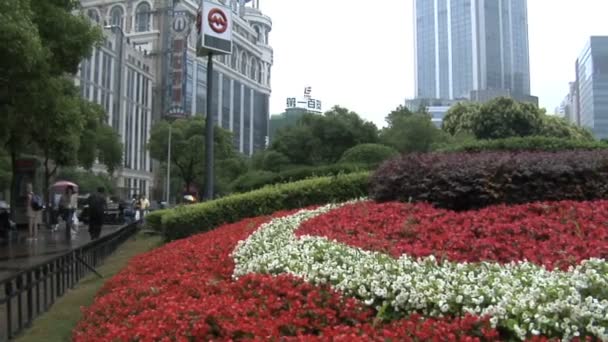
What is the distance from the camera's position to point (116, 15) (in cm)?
7925

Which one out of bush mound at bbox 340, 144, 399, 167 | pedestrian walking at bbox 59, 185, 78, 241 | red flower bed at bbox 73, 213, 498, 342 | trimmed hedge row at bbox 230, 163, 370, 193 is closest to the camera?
red flower bed at bbox 73, 213, 498, 342

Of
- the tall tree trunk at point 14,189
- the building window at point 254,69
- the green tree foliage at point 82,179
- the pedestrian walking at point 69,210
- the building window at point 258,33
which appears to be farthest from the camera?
the building window at point 258,33

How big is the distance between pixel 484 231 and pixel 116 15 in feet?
268

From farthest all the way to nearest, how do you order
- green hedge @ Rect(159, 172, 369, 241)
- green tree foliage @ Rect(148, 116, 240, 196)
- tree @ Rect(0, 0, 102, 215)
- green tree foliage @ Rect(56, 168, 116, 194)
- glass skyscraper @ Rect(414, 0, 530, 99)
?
glass skyscraper @ Rect(414, 0, 530, 99) < green tree foliage @ Rect(56, 168, 116, 194) < green tree foliage @ Rect(148, 116, 240, 196) < green hedge @ Rect(159, 172, 369, 241) < tree @ Rect(0, 0, 102, 215)

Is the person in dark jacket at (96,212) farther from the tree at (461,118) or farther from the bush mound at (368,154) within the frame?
the tree at (461,118)

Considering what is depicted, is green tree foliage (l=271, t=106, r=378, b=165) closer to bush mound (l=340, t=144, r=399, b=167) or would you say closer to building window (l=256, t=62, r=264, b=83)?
bush mound (l=340, t=144, r=399, b=167)

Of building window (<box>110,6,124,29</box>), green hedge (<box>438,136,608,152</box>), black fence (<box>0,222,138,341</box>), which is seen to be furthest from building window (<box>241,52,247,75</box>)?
black fence (<box>0,222,138,341</box>)

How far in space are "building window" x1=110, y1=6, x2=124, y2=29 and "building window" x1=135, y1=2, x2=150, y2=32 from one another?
10.8 feet

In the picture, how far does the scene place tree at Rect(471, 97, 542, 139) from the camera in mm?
34906

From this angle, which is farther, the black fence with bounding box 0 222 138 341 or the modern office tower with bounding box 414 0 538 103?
the modern office tower with bounding box 414 0 538 103

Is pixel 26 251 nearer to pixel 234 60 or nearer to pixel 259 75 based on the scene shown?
pixel 234 60

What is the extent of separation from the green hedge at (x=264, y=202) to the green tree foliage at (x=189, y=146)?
29.7 metres

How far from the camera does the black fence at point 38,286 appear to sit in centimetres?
523

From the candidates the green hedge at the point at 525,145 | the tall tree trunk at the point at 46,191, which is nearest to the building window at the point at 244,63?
the tall tree trunk at the point at 46,191
